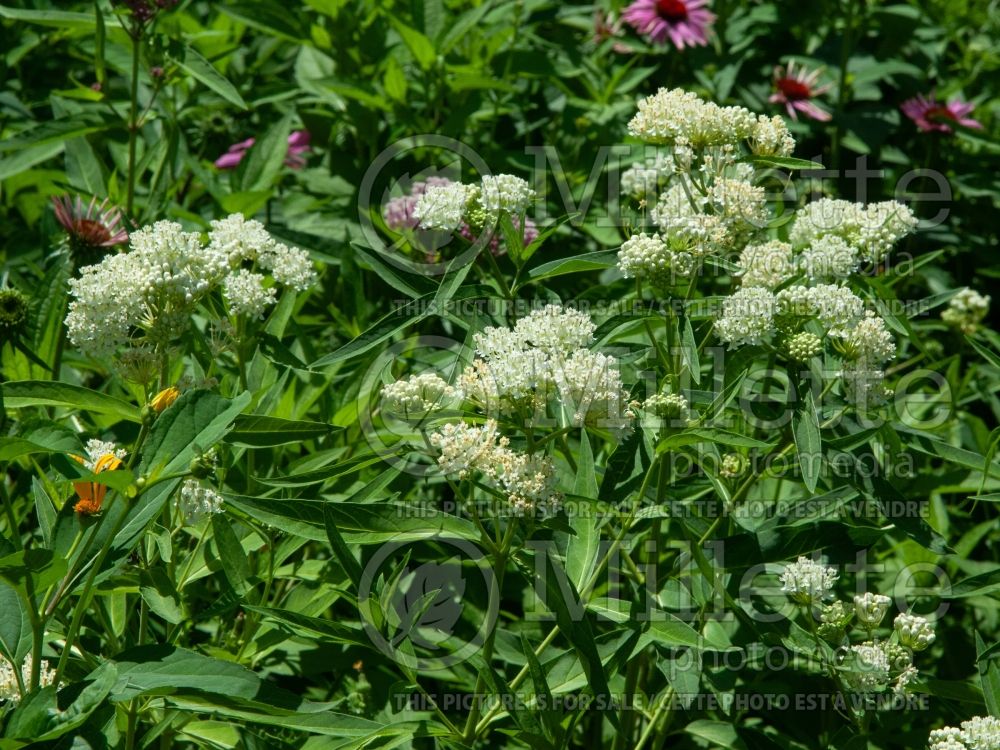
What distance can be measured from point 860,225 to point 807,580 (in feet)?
3.02

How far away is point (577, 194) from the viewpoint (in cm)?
422

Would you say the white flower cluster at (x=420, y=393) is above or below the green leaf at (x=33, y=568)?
above

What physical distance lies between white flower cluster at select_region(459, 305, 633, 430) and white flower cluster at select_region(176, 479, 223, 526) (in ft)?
2.30

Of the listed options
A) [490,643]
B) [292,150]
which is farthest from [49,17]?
[490,643]

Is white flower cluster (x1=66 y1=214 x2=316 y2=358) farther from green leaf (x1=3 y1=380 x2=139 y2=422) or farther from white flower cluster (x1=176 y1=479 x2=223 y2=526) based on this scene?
white flower cluster (x1=176 y1=479 x2=223 y2=526)

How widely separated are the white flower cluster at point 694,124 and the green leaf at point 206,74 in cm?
142

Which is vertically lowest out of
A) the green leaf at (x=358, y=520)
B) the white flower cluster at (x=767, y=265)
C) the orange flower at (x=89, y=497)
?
the green leaf at (x=358, y=520)

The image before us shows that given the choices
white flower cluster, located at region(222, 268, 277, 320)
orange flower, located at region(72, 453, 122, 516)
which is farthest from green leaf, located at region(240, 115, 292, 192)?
orange flower, located at region(72, 453, 122, 516)

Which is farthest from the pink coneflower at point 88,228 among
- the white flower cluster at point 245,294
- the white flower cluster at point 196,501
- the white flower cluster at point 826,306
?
the white flower cluster at point 826,306

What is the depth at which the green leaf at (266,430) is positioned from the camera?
234 cm

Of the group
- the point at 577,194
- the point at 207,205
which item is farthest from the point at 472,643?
the point at 207,205

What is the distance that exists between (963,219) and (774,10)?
1354mm

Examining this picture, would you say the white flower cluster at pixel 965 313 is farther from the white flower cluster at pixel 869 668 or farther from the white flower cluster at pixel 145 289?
the white flower cluster at pixel 145 289

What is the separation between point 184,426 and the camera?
Answer: 2.08 metres
